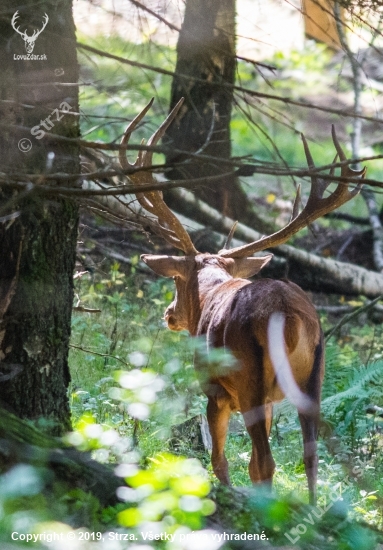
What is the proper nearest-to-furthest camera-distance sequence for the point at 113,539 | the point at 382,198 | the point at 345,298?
the point at 113,539 < the point at 345,298 < the point at 382,198

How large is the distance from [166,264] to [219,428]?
5.13ft

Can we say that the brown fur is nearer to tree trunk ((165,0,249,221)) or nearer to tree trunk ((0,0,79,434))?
tree trunk ((0,0,79,434))

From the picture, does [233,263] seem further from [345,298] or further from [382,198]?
[382,198]

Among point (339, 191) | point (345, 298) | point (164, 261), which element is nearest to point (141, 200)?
point (164, 261)

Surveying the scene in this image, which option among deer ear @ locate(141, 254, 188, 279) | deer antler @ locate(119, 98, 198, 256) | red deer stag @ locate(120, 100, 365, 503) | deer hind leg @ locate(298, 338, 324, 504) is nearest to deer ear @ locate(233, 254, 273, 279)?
deer antler @ locate(119, 98, 198, 256)

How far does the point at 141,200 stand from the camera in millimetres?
6219

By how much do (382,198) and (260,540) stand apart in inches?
437

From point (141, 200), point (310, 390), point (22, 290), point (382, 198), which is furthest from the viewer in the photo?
point (382, 198)

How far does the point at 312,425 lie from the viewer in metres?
4.71

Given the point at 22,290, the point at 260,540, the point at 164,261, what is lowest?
the point at 260,540

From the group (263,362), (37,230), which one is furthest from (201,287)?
(37,230)

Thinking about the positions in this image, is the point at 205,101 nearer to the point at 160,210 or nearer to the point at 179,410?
the point at 160,210

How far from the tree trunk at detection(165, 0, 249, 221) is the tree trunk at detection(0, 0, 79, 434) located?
399cm

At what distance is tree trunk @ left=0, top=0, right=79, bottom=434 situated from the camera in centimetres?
421
